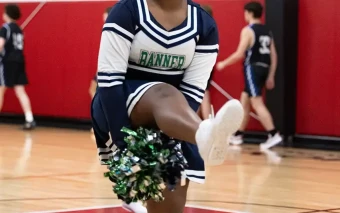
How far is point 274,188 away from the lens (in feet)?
18.3

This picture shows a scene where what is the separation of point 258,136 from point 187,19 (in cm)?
606

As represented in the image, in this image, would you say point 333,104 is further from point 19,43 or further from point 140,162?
point 140,162

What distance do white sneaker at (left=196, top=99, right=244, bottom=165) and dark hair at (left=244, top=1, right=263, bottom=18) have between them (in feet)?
19.2

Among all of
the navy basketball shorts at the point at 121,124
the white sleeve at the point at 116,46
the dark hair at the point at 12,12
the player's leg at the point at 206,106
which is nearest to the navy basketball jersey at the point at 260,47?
the player's leg at the point at 206,106

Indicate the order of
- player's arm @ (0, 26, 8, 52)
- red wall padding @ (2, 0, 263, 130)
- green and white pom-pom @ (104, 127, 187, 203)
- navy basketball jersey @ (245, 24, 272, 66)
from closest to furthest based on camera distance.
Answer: green and white pom-pom @ (104, 127, 187, 203) → navy basketball jersey @ (245, 24, 272, 66) → player's arm @ (0, 26, 8, 52) → red wall padding @ (2, 0, 263, 130)

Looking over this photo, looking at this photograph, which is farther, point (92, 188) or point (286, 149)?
point (286, 149)

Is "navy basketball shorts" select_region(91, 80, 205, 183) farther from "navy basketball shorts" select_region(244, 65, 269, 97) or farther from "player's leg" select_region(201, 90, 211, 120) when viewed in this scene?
"player's leg" select_region(201, 90, 211, 120)

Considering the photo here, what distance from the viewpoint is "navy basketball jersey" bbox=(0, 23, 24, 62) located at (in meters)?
9.86


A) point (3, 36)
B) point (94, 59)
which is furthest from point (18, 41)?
point (94, 59)

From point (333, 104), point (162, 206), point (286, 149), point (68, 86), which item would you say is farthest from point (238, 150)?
point (162, 206)

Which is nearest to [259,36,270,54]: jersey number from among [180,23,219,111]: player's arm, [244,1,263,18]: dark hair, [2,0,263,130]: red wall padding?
[244,1,263,18]: dark hair

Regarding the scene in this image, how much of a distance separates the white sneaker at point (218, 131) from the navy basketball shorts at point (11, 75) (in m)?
7.70

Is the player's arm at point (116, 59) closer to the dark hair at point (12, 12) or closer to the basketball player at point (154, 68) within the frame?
the basketball player at point (154, 68)

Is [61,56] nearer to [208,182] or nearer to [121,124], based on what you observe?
[208,182]
